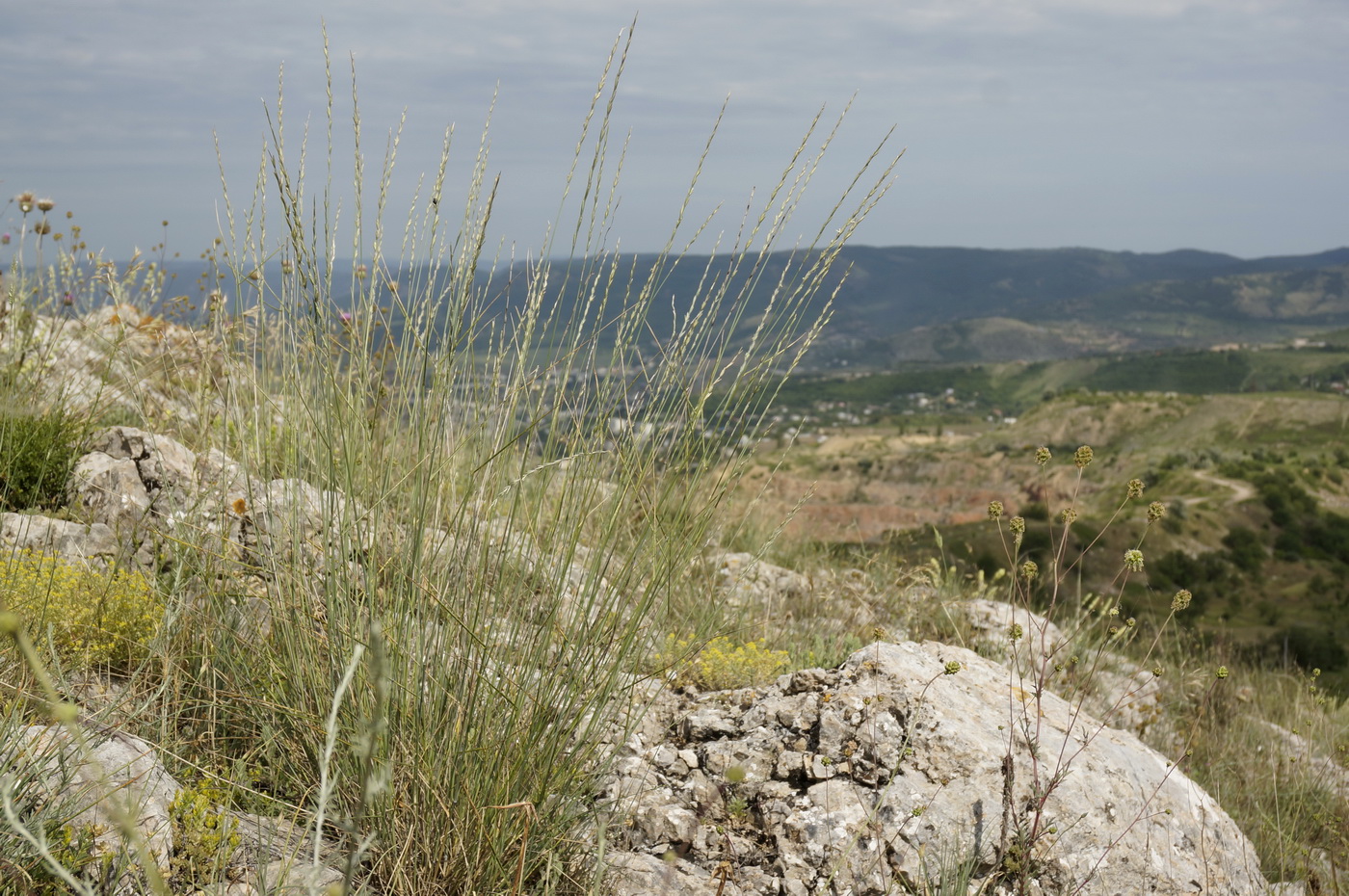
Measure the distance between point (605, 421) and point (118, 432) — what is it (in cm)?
280

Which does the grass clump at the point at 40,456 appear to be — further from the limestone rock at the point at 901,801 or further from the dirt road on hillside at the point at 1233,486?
the dirt road on hillside at the point at 1233,486

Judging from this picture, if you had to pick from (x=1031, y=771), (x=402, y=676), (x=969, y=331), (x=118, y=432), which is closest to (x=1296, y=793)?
(x=1031, y=771)

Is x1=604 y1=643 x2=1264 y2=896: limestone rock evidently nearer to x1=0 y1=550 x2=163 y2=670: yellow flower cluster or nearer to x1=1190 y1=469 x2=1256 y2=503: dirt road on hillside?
x1=0 y1=550 x2=163 y2=670: yellow flower cluster

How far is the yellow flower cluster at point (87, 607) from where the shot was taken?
2309 millimetres

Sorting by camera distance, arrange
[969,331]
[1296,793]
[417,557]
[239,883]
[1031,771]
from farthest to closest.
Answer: [969,331]
[1296,793]
[1031,771]
[417,557]
[239,883]

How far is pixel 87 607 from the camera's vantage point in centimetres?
246

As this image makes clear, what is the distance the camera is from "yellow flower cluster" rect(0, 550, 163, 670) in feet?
7.57

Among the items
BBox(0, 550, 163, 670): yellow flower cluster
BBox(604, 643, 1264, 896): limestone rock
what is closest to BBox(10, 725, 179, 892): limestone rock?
BBox(0, 550, 163, 670): yellow flower cluster

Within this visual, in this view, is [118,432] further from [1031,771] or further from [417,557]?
[1031,771]

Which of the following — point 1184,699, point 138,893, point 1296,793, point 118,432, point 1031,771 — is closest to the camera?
point 138,893

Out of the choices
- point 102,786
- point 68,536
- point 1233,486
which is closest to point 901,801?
point 102,786

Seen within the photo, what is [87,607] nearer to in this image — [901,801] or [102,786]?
[102,786]

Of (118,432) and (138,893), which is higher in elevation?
(118,432)

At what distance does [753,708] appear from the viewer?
8.96 feet
